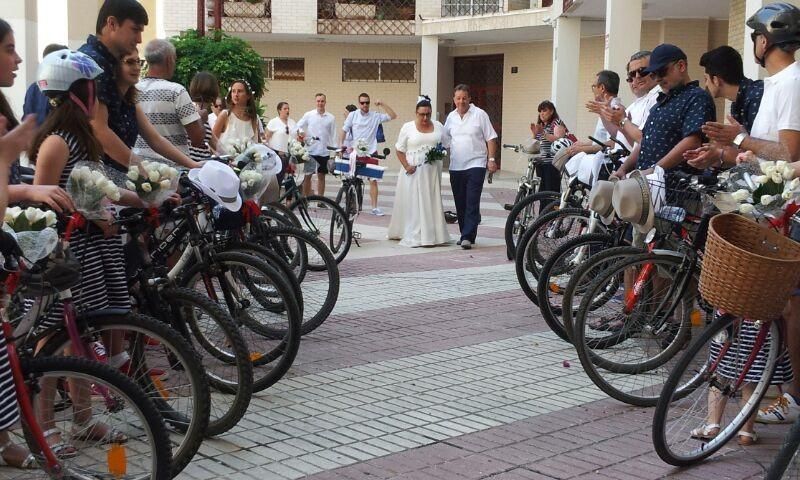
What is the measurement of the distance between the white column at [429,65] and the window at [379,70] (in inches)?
83.8

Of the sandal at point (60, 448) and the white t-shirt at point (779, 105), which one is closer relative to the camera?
the sandal at point (60, 448)

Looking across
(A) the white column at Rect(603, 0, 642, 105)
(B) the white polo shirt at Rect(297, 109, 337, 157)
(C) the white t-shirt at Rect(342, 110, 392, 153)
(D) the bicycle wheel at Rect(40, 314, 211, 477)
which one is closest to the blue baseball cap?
(D) the bicycle wheel at Rect(40, 314, 211, 477)

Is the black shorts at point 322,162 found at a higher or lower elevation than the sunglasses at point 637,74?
lower

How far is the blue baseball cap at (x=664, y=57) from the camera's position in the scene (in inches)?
251

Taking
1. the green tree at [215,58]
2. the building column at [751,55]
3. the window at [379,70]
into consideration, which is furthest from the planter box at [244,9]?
the building column at [751,55]

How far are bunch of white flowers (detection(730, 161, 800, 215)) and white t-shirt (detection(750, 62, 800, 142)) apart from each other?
568mm

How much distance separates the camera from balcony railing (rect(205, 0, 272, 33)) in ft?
104

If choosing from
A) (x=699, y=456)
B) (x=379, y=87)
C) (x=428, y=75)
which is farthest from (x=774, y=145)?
(x=379, y=87)

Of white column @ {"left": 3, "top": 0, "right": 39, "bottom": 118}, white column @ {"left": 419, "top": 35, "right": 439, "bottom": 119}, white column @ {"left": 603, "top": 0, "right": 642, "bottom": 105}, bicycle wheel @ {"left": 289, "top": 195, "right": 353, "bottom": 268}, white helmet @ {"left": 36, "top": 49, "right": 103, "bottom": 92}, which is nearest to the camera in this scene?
white helmet @ {"left": 36, "top": 49, "right": 103, "bottom": 92}

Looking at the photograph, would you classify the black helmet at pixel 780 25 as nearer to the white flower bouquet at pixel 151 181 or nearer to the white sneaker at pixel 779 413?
the white sneaker at pixel 779 413

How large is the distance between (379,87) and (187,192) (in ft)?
91.6

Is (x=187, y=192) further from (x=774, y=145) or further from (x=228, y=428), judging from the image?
(x=774, y=145)

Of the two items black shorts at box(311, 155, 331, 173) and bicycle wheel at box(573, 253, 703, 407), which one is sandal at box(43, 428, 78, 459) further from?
black shorts at box(311, 155, 331, 173)

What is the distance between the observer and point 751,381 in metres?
4.83
